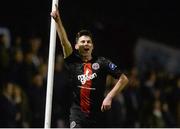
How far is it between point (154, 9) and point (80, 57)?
41.2 ft

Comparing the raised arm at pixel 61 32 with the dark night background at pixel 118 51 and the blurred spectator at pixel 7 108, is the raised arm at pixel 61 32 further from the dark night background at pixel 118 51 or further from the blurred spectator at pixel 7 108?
the dark night background at pixel 118 51

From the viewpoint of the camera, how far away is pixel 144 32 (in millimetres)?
21859

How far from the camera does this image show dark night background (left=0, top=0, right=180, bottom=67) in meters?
19.1

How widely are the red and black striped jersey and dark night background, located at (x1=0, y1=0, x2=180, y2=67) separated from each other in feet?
27.3

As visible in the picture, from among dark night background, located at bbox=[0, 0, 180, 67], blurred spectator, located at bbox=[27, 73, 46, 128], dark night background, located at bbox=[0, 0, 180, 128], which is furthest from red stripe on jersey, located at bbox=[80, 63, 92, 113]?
dark night background, located at bbox=[0, 0, 180, 67]

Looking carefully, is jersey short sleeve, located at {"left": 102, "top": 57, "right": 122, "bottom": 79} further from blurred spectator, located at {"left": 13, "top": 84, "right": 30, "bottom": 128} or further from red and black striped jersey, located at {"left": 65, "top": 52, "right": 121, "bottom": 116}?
Result: blurred spectator, located at {"left": 13, "top": 84, "right": 30, "bottom": 128}

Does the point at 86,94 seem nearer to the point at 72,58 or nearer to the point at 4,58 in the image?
the point at 72,58

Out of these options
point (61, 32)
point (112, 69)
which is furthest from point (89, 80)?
point (61, 32)

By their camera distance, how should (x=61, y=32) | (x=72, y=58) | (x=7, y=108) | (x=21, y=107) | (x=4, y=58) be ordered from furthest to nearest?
(x=4, y=58) < (x=21, y=107) < (x=7, y=108) < (x=72, y=58) < (x=61, y=32)

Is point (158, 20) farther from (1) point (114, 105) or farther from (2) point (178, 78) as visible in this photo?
(1) point (114, 105)

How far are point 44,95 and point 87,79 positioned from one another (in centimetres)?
582

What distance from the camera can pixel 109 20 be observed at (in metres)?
21.0

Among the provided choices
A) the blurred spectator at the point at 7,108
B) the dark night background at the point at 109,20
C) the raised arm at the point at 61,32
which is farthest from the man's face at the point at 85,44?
the dark night background at the point at 109,20

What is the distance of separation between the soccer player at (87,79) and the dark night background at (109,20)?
8.34 meters
